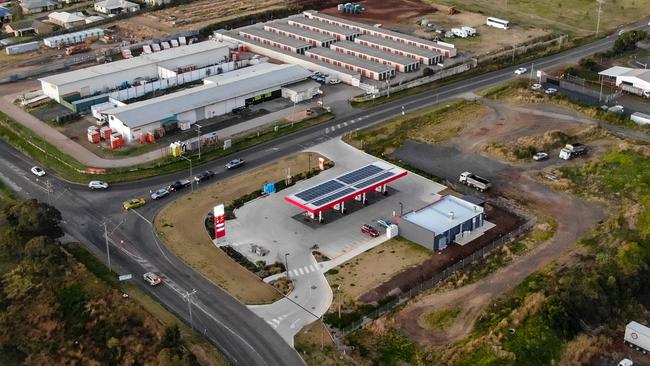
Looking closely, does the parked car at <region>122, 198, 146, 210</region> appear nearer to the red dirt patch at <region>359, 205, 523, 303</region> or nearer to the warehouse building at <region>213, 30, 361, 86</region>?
the red dirt patch at <region>359, 205, 523, 303</region>

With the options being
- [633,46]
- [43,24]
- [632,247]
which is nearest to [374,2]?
[633,46]

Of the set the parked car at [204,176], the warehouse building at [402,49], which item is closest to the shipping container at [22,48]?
the warehouse building at [402,49]

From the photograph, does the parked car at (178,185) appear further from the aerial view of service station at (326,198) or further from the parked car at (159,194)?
the parked car at (159,194)

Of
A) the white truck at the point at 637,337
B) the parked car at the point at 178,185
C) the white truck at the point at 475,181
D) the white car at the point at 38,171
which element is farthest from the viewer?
the white car at the point at 38,171

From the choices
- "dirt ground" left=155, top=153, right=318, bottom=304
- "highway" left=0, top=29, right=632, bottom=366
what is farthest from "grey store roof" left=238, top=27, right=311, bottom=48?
"dirt ground" left=155, top=153, right=318, bottom=304

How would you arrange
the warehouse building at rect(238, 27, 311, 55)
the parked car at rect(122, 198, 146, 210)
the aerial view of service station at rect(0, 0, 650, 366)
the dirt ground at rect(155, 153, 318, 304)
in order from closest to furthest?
the aerial view of service station at rect(0, 0, 650, 366) → the dirt ground at rect(155, 153, 318, 304) → the parked car at rect(122, 198, 146, 210) → the warehouse building at rect(238, 27, 311, 55)

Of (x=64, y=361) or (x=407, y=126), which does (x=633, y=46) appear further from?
(x=64, y=361)

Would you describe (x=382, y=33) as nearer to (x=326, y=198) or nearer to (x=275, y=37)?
(x=275, y=37)
